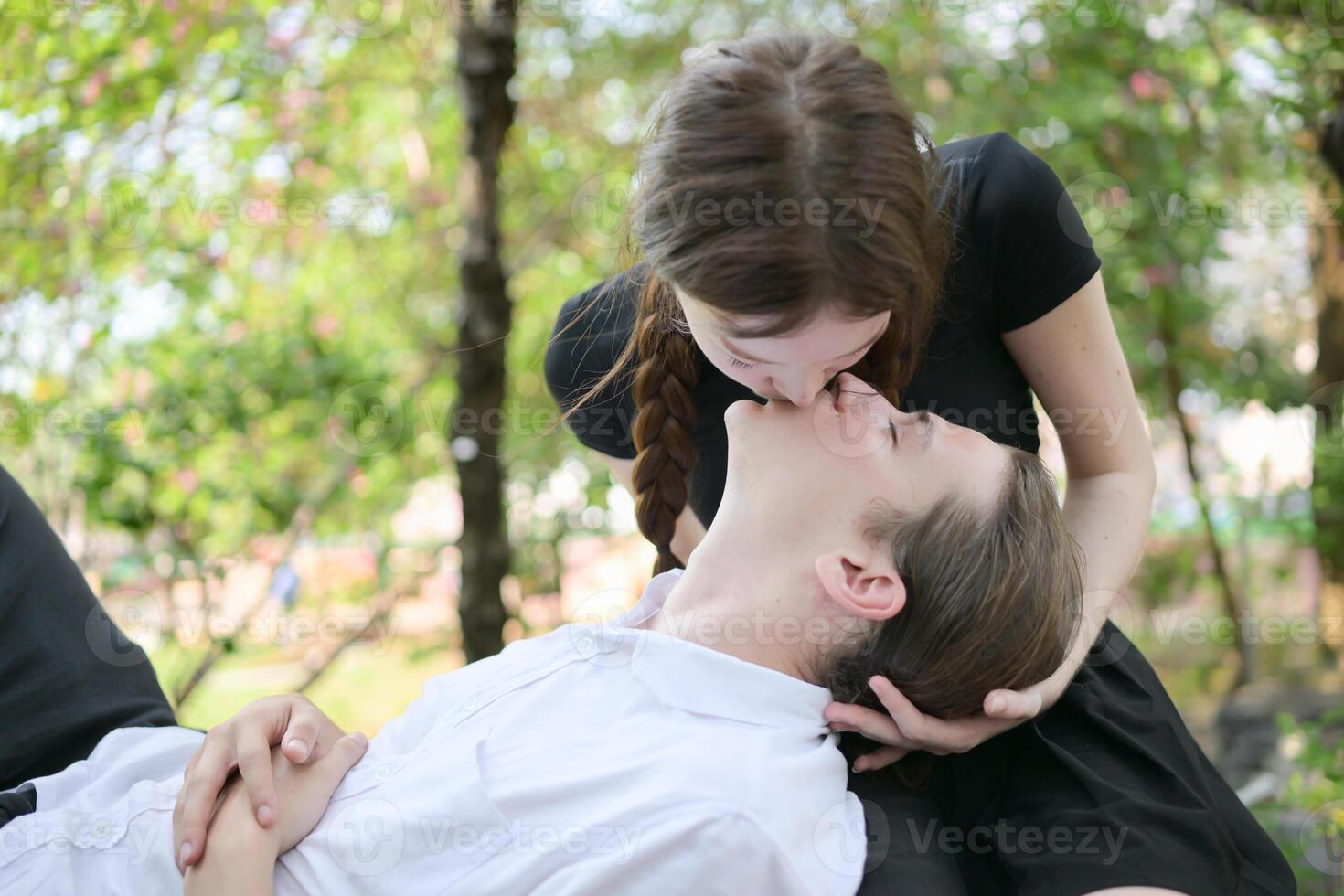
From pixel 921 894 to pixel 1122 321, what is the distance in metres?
4.31

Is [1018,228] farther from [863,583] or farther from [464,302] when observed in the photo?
[464,302]

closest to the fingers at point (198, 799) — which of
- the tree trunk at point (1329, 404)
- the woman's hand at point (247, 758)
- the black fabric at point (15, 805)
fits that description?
the woman's hand at point (247, 758)

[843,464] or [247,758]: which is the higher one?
[843,464]

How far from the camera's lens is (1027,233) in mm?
1589

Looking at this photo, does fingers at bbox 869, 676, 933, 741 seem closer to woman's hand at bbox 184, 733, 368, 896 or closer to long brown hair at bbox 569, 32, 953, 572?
long brown hair at bbox 569, 32, 953, 572

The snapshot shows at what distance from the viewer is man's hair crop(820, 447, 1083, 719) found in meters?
1.46

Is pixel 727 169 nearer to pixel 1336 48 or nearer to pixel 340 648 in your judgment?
pixel 1336 48

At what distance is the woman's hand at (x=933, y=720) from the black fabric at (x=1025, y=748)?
10 cm

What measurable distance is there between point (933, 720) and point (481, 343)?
196 cm

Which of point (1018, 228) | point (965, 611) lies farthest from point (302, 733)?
point (1018, 228)

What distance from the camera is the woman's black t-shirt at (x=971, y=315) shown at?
5.24 feet

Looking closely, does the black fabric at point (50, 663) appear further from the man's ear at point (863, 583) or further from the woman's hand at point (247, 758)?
the man's ear at point (863, 583)

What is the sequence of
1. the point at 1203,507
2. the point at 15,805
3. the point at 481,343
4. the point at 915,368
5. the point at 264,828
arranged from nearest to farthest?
the point at 264,828 → the point at 15,805 → the point at 915,368 → the point at 481,343 → the point at 1203,507

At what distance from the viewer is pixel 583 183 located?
5199 millimetres
